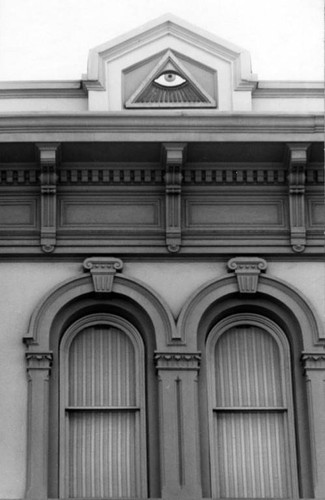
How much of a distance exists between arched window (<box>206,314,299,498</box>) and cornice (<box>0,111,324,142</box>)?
6.88 ft

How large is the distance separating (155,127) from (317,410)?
143 inches

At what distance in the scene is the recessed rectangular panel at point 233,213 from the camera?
15.3 meters

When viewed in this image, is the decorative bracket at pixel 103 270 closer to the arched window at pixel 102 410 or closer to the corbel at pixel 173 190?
the arched window at pixel 102 410

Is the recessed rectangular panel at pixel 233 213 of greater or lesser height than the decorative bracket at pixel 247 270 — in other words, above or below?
above

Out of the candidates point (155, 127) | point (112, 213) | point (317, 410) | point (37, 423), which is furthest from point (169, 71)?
point (37, 423)

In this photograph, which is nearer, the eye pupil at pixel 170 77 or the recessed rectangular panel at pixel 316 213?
the recessed rectangular panel at pixel 316 213

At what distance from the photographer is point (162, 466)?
14.1m

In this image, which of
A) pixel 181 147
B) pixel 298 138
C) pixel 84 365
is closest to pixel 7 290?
pixel 84 365

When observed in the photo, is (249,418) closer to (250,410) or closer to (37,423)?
(250,410)

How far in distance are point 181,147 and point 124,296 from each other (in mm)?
1796

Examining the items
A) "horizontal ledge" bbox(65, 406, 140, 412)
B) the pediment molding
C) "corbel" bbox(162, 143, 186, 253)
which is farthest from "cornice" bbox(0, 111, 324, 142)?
"horizontal ledge" bbox(65, 406, 140, 412)

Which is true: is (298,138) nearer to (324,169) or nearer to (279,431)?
(324,169)

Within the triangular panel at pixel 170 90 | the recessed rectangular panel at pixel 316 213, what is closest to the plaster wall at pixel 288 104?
the triangular panel at pixel 170 90

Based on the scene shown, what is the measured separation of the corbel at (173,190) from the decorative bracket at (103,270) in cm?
65
